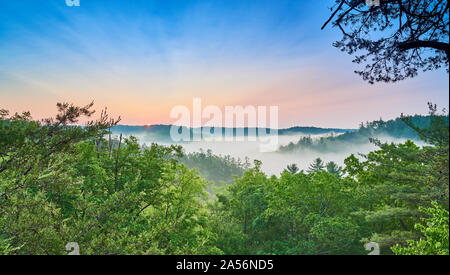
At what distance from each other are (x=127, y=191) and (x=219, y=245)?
9.05 meters

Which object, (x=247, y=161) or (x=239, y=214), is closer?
(x=239, y=214)

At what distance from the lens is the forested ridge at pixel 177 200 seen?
12.4ft

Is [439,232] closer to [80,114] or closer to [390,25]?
[390,25]

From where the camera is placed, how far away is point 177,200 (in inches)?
385

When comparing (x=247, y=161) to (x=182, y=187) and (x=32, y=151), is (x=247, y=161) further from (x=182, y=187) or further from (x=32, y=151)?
(x=32, y=151)

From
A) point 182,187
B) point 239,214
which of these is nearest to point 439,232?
point 182,187

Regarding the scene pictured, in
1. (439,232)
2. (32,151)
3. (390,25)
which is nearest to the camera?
(390,25)

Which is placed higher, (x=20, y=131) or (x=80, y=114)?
(x=80, y=114)

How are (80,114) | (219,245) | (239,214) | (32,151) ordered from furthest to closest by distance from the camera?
(239,214)
(219,245)
(80,114)
(32,151)

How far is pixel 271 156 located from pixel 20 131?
157022 mm

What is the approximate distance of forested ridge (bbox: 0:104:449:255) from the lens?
379 cm

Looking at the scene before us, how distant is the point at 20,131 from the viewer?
11.8ft

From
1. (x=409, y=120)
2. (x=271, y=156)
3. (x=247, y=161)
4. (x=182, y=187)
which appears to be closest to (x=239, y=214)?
(x=182, y=187)

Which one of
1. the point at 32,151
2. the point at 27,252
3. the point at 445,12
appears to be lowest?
the point at 27,252
